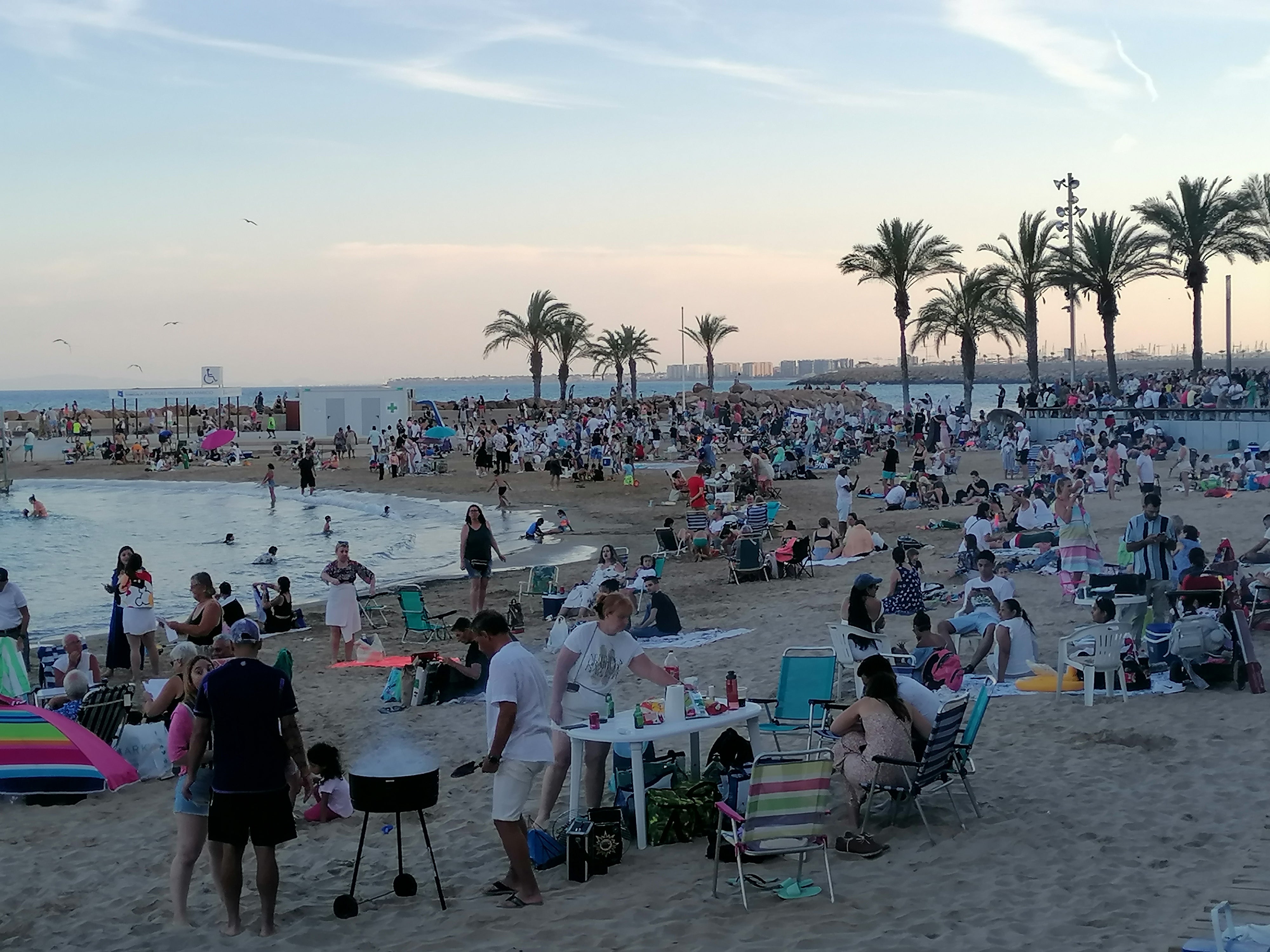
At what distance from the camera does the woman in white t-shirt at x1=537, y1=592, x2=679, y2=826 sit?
20.4ft

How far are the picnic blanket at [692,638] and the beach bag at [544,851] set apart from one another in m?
6.00

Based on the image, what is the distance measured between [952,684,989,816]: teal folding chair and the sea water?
13.1 metres

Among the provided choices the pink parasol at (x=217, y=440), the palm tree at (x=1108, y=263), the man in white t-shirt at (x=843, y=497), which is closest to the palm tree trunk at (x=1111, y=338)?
the palm tree at (x=1108, y=263)

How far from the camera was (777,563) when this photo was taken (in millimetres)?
16969

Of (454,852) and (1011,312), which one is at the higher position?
(1011,312)

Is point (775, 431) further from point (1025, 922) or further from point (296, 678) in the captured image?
point (1025, 922)

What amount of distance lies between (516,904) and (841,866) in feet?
5.17

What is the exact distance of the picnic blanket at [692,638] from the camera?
12305 mm

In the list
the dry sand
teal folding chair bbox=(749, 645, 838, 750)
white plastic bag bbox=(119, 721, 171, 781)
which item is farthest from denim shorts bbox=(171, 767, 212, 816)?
teal folding chair bbox=(749, 645, 838, 750)

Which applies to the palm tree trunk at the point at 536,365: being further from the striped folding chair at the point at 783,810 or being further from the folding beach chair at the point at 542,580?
the striped folding chair at the point at 783,810

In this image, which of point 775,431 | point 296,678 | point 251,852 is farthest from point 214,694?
point 775,431

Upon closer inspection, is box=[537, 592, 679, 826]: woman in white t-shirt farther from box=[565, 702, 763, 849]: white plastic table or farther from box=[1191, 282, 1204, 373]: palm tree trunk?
box=[1191, 282, 1204, 373]: palm tree trunk

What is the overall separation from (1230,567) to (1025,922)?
7007mm

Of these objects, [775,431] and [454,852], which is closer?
[454,852]
